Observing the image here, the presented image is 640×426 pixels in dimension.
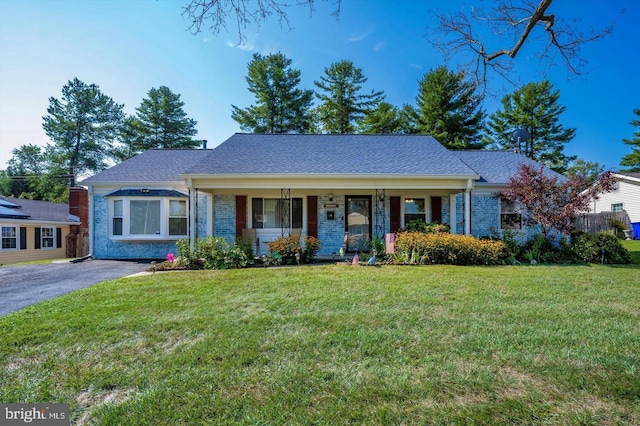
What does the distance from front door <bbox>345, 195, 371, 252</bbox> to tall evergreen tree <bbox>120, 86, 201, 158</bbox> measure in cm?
2462

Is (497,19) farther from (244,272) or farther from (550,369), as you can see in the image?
(244,272)

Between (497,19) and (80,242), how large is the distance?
18.1 metres

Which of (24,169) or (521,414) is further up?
(24,169)

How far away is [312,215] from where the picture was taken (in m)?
10.9

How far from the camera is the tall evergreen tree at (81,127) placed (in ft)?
97.0

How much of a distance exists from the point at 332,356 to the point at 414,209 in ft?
30.1

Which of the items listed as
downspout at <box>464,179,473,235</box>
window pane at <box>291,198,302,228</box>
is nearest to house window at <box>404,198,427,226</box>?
downspout at <box>464,179,473,235</box>

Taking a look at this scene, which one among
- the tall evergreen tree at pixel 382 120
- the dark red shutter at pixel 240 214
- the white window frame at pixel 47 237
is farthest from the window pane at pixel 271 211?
the tall evergreen tree at pixel 382 120

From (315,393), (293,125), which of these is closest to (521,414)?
(315,393)

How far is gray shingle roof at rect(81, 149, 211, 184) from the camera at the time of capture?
425 inches

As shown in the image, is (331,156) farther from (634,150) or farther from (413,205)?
(634,150)

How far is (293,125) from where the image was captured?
1016 inches

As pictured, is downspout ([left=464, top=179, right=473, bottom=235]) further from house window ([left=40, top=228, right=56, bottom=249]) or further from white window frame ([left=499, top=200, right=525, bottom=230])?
house window ([left=40, top=228, right=56, bottom=249])

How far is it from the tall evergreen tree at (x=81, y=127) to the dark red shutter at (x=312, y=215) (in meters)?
30.9
